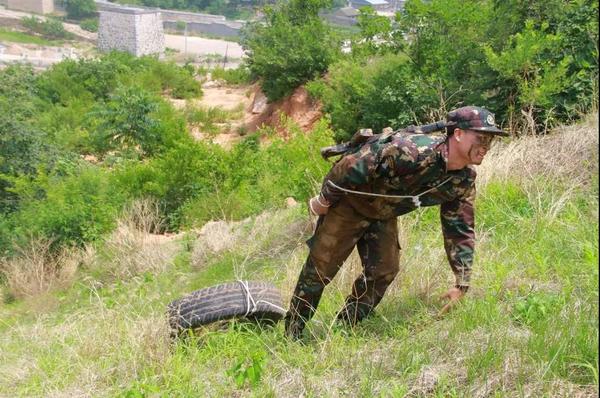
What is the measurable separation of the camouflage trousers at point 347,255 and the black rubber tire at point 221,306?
1.33ft

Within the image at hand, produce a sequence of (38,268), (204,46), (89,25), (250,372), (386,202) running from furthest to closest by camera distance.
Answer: (89,25) → (204,46) → (38,268) → (386,202) → (250,372)

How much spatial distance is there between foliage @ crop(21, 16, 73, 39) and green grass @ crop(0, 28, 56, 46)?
5.90 feet

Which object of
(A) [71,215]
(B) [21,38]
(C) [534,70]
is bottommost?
(B) [21,38]

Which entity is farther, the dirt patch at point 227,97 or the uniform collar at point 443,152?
the dirt patch at point 227,97

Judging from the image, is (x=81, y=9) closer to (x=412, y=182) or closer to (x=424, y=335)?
(x=412, y=182)

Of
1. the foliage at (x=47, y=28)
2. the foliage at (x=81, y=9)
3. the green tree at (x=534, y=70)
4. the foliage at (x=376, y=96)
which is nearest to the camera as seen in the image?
the green tree at (x=534, y=70)

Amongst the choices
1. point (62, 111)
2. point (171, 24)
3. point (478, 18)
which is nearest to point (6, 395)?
point (478, 18)

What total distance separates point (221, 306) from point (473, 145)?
1843 mm

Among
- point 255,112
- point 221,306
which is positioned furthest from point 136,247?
point 255,112

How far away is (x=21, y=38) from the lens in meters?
63.9

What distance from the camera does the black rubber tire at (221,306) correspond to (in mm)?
3977

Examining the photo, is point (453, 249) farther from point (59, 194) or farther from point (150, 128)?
point (150, 128)

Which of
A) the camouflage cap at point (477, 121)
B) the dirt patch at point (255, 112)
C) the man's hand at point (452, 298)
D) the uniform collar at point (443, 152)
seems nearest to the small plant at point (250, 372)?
the man's hand at point (452, 298)

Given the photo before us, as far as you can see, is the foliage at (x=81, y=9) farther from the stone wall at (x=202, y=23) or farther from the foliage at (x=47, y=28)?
the foliage at (x=47, y=28)
